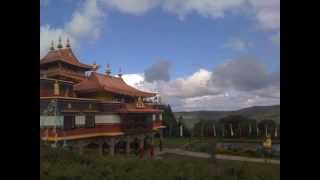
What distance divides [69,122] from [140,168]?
3.36 ft

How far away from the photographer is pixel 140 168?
12.3ft

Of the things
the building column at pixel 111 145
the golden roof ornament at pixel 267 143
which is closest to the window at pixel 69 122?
the building column at pixel 111 145

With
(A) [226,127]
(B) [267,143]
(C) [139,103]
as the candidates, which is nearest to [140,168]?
(A) [226,127]

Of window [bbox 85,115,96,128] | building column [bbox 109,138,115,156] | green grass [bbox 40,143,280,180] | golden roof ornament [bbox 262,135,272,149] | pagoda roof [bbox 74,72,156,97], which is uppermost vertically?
pagoda roof [bbox 74,72,156,97]

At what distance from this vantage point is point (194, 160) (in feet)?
12.6

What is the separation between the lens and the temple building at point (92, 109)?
405 cm

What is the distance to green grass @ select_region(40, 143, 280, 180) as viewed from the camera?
11.2 feet

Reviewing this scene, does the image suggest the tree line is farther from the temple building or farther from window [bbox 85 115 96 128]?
window [bbox 85 115 96 128]

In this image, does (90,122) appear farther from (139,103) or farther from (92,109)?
(139,103)

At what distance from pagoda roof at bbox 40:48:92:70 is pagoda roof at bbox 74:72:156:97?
193 mm

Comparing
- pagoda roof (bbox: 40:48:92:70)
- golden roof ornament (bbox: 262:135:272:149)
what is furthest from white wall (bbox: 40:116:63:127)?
golden roof ornament (bbox: 262:135:272:149)
